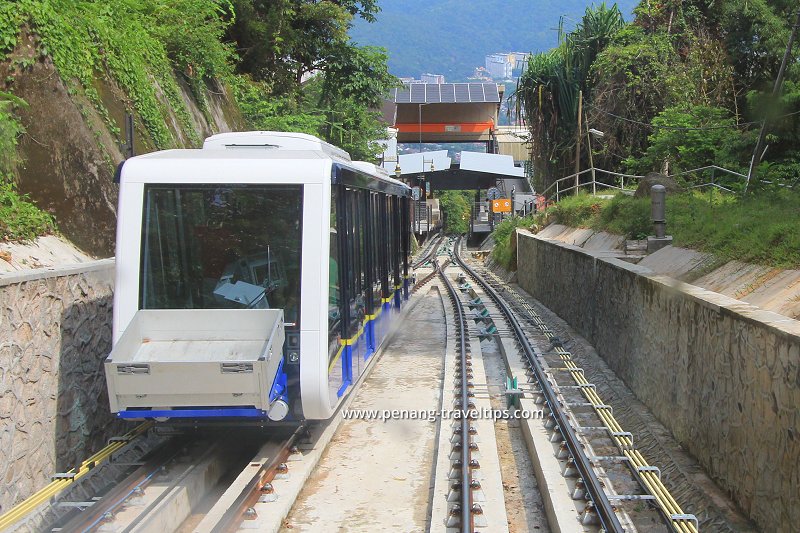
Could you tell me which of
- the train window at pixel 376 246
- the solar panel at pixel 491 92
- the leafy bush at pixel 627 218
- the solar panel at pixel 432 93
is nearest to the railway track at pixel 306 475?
the train window at pixel 376 246

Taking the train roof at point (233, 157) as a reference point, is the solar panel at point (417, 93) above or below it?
above

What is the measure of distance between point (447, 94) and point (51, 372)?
242 feet

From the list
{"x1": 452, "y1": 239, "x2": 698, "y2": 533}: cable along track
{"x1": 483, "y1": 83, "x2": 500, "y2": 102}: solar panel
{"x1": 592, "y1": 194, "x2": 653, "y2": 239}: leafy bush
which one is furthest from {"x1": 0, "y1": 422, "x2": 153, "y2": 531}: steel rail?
{"x1": 483, "y1": 83, "x2": 500, "y2": 102}: solar panel

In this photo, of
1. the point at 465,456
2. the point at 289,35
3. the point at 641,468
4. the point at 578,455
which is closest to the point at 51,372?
the point at 465,456

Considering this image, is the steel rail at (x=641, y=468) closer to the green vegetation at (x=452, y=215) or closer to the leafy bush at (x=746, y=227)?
the leafy bush at (x=746, y=227)

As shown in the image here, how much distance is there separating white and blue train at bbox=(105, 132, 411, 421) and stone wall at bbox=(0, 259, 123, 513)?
678mm

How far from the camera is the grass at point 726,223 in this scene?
35.4ft

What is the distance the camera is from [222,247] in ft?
26.7

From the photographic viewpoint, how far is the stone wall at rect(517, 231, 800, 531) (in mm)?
5973

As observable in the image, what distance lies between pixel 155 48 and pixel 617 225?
37.7 feet

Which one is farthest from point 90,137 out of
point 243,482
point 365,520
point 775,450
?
point 775,450

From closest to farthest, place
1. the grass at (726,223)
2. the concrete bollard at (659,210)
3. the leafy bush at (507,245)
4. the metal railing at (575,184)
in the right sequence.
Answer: the grass at (726,223)
the concrete bollard at (659,210)
the metal railing at (575,184)
the leafy bush at (507,245)

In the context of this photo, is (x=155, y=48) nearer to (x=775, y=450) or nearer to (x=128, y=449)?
(x=128, y=449)

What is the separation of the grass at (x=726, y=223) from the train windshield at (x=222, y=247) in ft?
19.3
